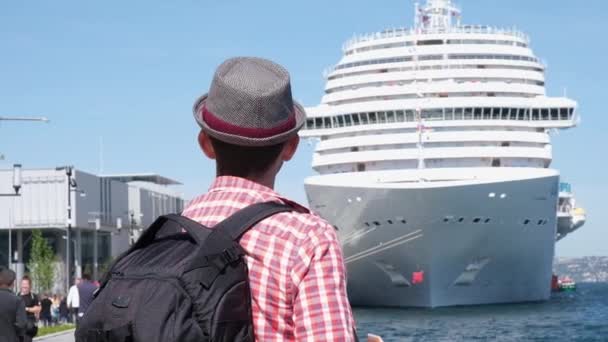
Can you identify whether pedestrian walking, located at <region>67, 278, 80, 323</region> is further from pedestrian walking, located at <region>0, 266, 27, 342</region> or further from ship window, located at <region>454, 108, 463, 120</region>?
ship window, located at <region>454, 108, 463, 120</region>

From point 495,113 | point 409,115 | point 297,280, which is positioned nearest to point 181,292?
point 297,280

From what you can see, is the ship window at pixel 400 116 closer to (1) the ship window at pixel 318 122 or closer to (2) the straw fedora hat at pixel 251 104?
(1) the ship window at pixel 318 122

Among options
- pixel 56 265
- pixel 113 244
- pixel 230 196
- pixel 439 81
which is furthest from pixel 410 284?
pixel 230 196

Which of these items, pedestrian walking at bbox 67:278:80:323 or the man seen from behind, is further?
pedestrian walking at bbox 67:278:80:323

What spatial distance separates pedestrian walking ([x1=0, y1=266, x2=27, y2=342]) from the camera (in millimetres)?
10344

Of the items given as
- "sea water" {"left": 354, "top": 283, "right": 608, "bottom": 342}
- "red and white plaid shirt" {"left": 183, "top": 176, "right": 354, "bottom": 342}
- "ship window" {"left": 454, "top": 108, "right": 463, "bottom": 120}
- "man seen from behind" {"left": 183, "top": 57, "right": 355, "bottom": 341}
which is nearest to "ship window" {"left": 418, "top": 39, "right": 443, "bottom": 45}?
"ship window" {"left": 454, "top": 108, "right": 463, "bottom": 120}

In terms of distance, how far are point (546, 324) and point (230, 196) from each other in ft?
140

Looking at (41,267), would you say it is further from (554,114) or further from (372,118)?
(554,114)

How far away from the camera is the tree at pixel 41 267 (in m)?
58.9

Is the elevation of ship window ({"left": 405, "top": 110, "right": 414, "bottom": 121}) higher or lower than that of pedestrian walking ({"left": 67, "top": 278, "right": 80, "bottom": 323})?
higher

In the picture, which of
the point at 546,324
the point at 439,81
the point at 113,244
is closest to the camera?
Result: the point at 546,324

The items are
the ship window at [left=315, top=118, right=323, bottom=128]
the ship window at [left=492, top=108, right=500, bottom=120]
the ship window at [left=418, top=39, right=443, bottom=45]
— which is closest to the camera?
the ship window at [left=492, top=108, right=500, bottom=120]

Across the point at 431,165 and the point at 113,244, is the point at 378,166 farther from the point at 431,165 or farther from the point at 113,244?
the point at 113,244

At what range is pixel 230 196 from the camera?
9.93 ft
